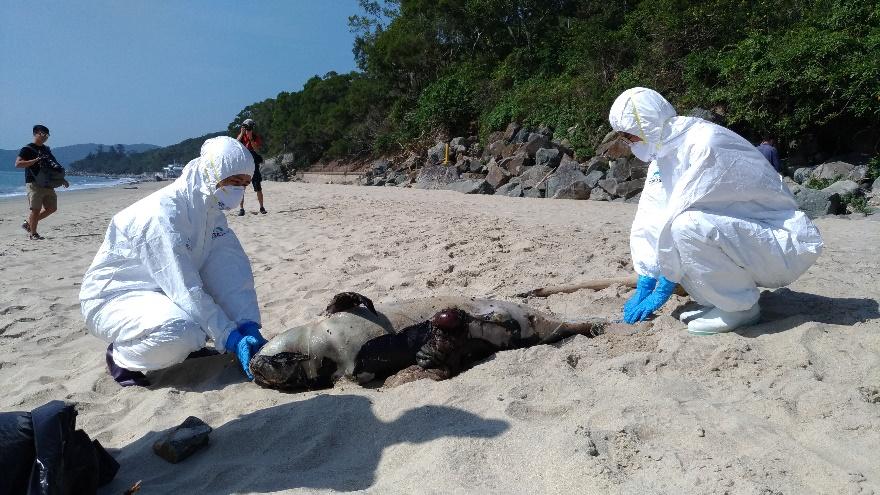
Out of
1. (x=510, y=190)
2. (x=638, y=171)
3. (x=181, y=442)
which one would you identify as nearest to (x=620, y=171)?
(x=638, y=171)

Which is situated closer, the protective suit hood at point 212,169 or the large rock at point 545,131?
the protective suit hood at point 212,169

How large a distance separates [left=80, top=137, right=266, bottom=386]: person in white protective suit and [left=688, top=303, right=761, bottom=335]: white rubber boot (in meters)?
2.59

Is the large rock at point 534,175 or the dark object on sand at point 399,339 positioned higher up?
the large rock at point 534,175

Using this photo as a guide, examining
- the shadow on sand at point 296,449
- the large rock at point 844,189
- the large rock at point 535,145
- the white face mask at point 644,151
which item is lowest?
the shadow on sand at point 296,449

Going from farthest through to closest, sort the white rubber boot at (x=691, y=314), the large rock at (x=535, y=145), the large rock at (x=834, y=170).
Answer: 1. the large rock at (x=535, y=145)
2. the large rock at (x=834, y=170)
3. the white rubber boot at (x=691, y=314)

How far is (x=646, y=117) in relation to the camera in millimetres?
3629

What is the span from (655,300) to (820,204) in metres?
5.98

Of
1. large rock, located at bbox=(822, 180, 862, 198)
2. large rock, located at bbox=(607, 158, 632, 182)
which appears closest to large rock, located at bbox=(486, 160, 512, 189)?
large rock, located at bbox=(607, 158, 632, 182)

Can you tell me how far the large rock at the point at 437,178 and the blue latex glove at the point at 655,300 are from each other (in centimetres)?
1289

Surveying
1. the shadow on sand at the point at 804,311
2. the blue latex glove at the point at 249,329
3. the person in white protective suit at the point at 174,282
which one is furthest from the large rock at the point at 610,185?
the blue latex glove at the point at 249,329

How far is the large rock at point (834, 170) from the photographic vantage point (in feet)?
35.0

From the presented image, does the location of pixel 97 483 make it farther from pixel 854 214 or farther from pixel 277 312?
pixel 854 214

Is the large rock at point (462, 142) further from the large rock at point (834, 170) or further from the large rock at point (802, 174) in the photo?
the large rock at point (834, 170)

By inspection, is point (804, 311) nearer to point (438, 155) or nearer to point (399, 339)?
point (399, 339)
